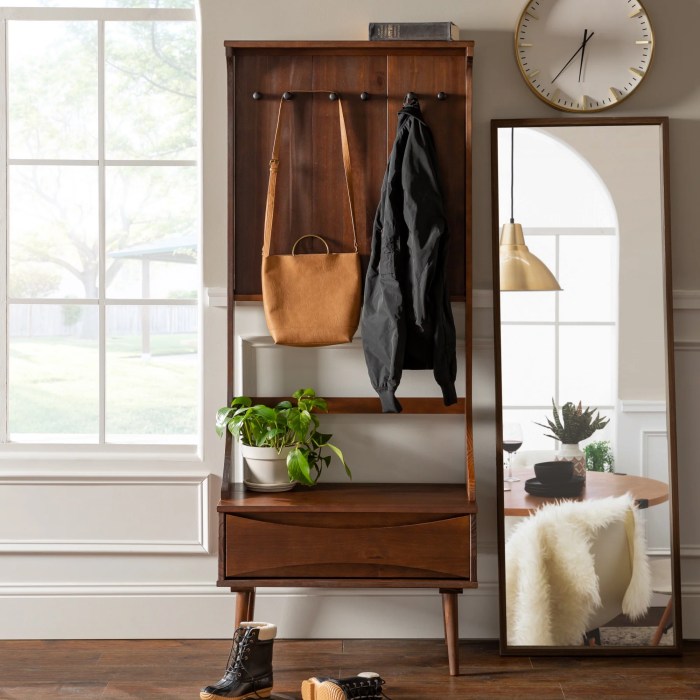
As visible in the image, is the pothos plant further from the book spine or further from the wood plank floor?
the book spine

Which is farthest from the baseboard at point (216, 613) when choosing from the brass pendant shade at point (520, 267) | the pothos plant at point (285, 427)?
the brass pendant shade at point (520, 267)

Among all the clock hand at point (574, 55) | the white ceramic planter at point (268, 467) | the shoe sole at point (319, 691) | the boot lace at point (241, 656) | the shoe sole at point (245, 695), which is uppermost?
the clock hand at point (574, 55)

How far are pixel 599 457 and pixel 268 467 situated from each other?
1091mm

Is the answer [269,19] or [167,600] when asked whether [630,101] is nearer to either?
[269,19]

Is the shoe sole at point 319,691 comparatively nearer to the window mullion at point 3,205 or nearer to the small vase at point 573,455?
the small vase at point 573,455

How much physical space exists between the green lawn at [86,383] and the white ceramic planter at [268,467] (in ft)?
1.57

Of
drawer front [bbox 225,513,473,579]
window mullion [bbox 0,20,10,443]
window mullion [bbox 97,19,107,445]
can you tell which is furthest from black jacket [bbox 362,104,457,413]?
window mullion [bbox 0,20,10,443]

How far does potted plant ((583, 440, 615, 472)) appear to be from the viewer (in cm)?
267

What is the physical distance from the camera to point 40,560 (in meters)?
2.78

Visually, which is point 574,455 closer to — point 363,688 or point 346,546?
point 346,546

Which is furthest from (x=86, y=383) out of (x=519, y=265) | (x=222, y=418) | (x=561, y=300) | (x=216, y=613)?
(x=561, y=300)

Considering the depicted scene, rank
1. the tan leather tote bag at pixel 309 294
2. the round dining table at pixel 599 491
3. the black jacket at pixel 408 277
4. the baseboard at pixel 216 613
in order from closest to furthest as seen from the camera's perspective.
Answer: the black jacket at pixel 408 277 < the tan leather tote bag at pixel 309 294 < the round dining table at pixel 599 491 < the baseboard at pixel 216 613

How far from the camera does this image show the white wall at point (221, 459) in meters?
2.69

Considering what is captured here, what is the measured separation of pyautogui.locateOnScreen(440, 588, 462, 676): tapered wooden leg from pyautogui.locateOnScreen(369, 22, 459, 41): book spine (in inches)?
67.8
